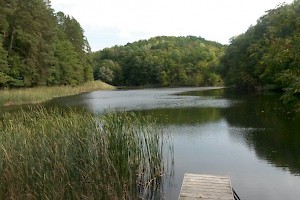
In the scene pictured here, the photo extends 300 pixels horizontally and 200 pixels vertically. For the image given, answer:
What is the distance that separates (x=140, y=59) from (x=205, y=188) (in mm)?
88691

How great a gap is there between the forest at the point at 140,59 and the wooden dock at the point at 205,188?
2349mm

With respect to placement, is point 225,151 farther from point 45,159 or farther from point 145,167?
point 45,159

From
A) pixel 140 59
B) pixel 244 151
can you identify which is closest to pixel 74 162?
pixel 244 151

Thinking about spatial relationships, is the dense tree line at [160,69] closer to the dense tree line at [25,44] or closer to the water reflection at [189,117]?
the dense tree line at [25,44]

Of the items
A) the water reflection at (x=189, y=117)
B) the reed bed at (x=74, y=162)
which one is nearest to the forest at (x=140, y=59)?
the reed bed at (x=74, y=162)

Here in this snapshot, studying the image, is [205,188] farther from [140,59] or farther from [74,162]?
[140,59]

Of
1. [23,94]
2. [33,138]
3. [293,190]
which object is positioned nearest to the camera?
[33,138]

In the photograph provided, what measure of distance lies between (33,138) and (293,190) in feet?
20.4

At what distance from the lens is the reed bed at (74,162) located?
18.6 ft

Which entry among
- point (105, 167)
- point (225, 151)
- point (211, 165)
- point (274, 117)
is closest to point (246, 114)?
point (274, 117)

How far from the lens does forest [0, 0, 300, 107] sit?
22.1ft

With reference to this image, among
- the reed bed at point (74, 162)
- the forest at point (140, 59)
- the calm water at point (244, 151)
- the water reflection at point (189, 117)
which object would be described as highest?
the forest at point (140, 59)

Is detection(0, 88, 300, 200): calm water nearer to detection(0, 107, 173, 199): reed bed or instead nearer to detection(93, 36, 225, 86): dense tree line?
detection(0, 107, 173, 199): reed bed

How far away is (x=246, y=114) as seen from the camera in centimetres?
2092
